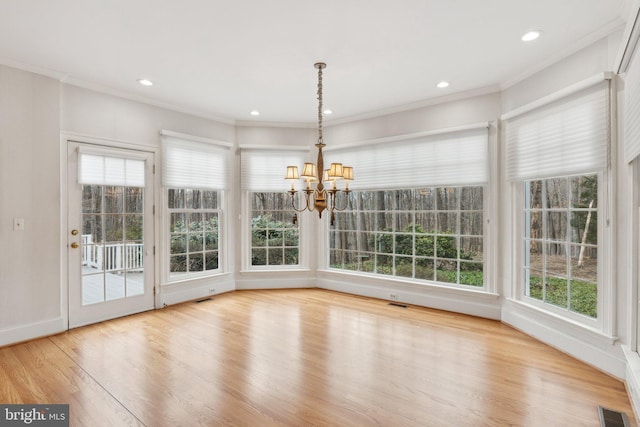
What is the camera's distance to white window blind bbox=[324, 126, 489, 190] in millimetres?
4191

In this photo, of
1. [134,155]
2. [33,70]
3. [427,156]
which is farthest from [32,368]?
[427,156]

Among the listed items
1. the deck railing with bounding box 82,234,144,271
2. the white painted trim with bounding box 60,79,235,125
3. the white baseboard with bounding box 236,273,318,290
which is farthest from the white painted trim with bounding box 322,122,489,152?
the deck railing with bounding box 82,234,144,271

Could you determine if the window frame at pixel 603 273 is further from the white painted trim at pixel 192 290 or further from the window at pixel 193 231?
the window at pixel 193 231

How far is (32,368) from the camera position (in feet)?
9.18

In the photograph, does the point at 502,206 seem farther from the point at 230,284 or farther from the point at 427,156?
the point at 230,284

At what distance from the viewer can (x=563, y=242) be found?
3.27 metres

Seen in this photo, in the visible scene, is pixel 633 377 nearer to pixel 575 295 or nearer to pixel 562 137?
pixel 575 295

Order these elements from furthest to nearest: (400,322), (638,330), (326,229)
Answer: (326,229) < (400,322) < (638,330)

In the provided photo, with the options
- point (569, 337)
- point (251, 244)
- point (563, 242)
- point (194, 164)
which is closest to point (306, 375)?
point (569, 337)

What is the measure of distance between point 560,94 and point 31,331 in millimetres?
5771

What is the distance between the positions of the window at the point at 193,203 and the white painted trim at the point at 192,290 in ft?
0.41

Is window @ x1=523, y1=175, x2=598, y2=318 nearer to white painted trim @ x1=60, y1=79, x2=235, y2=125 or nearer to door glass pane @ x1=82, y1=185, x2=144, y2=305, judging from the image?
white painted trim @ x1=60, y1=79, x2=235, y2=125

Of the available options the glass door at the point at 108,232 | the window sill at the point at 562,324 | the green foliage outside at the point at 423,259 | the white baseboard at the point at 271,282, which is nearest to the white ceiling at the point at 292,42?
the glass door at the point at 108,232

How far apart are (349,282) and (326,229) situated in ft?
3.14
